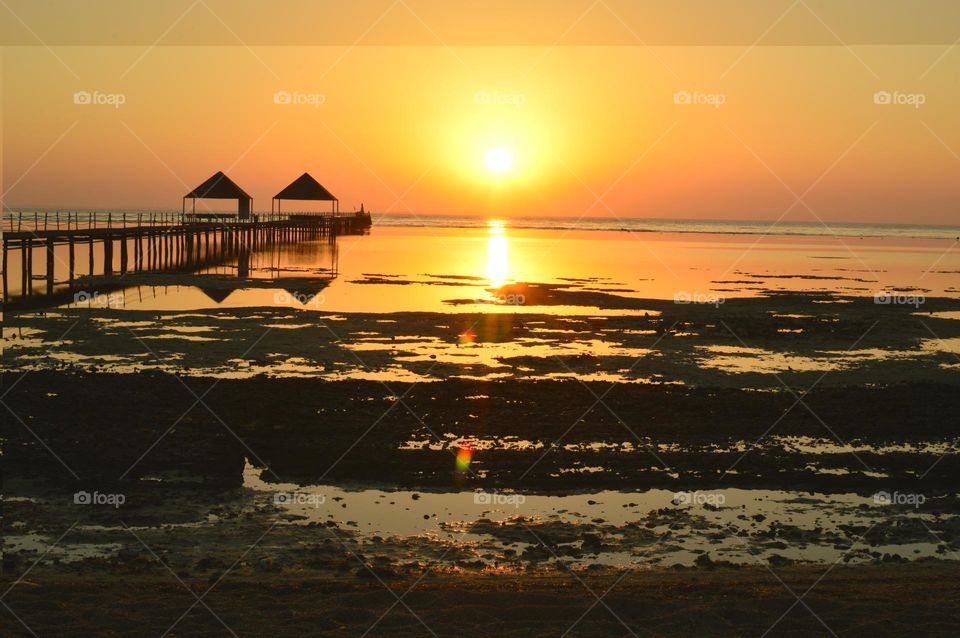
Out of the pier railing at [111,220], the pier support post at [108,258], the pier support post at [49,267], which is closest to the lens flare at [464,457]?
the pier support post at [49,267]

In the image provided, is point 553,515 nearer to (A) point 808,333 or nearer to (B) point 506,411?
(B) point 506,411

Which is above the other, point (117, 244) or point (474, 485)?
point (117, 244)

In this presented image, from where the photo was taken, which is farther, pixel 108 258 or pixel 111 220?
pixel 111 220

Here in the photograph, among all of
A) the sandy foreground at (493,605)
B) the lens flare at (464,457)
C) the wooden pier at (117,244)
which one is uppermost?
the wooden pier at (117,244)

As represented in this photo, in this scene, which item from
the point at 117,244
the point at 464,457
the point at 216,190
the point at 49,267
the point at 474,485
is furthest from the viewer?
the point at 117,244

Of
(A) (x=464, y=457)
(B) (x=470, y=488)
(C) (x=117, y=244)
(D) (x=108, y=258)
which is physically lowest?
(B) (x=470, y=488)

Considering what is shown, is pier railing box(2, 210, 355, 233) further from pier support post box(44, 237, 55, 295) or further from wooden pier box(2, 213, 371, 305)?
pier support post box(44, 237, 55, 295)

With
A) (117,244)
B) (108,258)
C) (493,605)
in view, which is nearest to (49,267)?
(108,258)

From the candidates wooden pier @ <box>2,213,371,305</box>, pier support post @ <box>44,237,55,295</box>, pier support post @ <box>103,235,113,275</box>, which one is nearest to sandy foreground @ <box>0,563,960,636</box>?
wooden pier @ <box>2,213,371,305</box>

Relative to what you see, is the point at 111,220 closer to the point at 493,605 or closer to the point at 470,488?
the point at 470,488

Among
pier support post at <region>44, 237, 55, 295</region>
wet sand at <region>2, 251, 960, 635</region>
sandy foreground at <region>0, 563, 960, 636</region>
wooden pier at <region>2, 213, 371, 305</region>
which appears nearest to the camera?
sandy foreground at <region>0, 563, 960, 636</region>

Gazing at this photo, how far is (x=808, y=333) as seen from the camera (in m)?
25.6

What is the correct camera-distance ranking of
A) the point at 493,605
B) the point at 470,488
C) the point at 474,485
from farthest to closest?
1. the point at 474,485
2. the point at 470,488
3. the point at 493,605

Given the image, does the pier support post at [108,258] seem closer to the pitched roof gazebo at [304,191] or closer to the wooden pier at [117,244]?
the wooden pier at [117,244]
